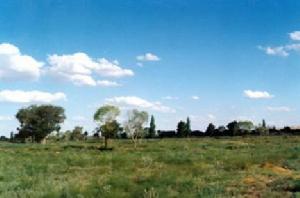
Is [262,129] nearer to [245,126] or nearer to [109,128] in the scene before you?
Answer: [245,126]

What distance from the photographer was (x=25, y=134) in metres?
125

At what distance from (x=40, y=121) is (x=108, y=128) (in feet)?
129

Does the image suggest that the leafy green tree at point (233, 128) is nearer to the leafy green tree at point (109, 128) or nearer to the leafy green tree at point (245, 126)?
the leafy green tree at point (245, 126)

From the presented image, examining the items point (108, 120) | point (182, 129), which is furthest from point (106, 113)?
point (182, 129)

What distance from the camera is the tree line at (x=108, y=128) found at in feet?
299

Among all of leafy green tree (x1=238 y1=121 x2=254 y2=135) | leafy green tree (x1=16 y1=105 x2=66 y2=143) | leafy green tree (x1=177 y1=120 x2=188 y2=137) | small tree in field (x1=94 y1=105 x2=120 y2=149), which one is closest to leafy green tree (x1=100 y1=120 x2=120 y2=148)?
small tree in field (x1=94 y1=105 x2=120 y2=149)

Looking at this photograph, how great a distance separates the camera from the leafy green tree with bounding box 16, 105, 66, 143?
400 ft

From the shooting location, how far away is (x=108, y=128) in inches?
3442

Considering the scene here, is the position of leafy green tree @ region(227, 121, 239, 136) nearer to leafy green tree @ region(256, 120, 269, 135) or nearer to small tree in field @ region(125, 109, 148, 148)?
leafy green tree @ region(256, 120, 269, 135)

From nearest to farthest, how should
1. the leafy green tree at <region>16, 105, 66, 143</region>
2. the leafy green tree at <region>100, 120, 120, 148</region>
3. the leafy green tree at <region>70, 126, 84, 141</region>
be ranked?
1. the leafy green tree at <region>100, 120, 120, 148</region>
2. the leafy green tree at <region>16, 105, 66, 143</region>
3. the leafy green tree at <region>70, 126, 84, 141</region>

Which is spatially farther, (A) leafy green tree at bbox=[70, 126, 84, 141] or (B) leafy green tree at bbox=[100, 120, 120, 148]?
(A) leafy green tree at bbox=[70, 126, 84, 141]

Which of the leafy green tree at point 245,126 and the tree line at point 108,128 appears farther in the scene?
the leafy green tree at point 245,126

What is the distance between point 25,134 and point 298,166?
104 meters

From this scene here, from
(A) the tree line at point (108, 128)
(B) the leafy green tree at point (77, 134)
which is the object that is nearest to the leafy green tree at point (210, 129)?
(A) the tree line at point (108, 128)
